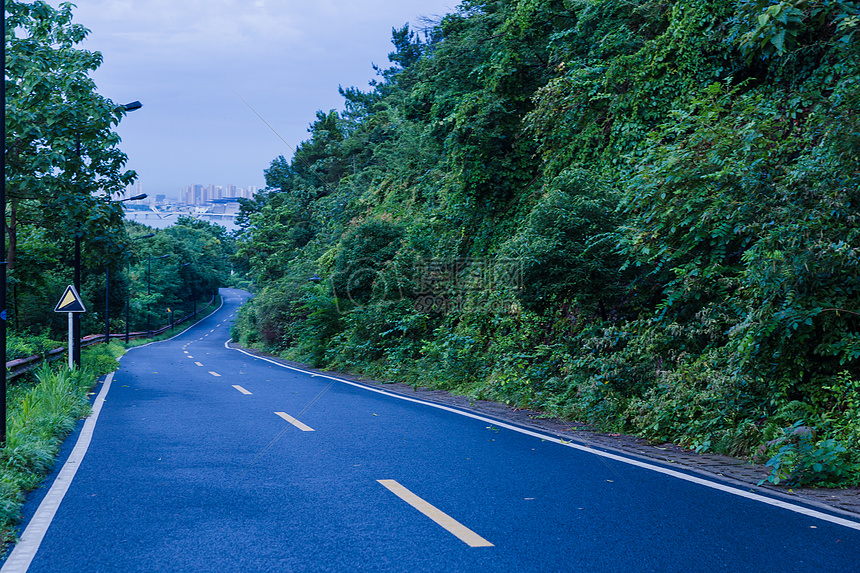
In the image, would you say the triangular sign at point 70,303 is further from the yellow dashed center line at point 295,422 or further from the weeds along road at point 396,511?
the weeds along road at point 396,511

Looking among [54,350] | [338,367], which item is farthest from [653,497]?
[54,350]

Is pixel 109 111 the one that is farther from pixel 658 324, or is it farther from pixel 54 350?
pixel 658 324

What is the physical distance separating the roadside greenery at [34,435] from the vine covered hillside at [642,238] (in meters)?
6.42

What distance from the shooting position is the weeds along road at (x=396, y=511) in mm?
4230

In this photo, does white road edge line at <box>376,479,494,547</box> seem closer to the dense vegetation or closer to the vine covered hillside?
the vine covered hillside

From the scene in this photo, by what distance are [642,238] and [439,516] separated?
6.02 m

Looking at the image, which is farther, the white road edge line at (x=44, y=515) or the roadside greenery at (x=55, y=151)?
the roadside greenery at (x=55, y=151)

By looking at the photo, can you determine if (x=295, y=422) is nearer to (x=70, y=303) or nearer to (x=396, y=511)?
(x=396, y=511)

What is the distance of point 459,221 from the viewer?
2145cm

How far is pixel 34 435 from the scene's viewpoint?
26.7 feet

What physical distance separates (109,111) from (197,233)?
4407 inches

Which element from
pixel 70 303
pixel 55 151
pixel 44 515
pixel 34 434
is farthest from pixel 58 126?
pixel 44 515

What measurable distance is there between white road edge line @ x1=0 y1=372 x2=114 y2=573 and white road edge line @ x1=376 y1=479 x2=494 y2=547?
258cm

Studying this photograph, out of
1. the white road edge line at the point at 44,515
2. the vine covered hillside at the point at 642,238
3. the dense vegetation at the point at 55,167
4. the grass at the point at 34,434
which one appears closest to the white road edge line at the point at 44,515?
the white road edge line at the point at 44,515
